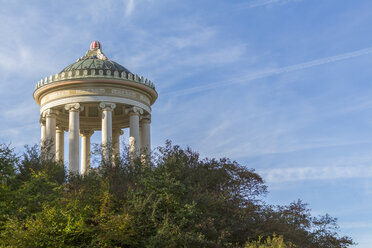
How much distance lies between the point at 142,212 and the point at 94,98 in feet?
76.3

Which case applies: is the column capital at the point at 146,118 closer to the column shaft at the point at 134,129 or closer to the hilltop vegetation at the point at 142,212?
the column shaft at the point at 134,129

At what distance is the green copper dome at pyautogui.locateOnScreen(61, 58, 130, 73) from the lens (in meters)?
55.0

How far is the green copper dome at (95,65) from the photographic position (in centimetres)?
5498

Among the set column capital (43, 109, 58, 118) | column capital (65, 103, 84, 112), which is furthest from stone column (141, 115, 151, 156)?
column capital (43, 109, 58, 118)

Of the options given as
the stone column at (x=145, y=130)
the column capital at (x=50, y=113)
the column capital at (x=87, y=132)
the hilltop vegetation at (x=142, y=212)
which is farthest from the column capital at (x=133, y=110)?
the hilltop vegetation at (x=142, y=212)

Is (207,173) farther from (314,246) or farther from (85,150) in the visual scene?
(85,150)

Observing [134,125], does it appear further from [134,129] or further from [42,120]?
[42,120]

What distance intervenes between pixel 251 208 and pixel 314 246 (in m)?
9.10

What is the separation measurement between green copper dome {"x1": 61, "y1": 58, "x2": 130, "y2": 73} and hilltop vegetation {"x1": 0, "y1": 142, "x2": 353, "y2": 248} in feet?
56.2

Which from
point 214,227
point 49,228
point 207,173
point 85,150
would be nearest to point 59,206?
point 49,228

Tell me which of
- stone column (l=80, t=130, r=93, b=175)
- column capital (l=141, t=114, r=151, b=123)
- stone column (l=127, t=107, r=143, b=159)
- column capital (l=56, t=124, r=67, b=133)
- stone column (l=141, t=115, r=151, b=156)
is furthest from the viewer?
stone column (l=80, t=130, r=93, b=175)

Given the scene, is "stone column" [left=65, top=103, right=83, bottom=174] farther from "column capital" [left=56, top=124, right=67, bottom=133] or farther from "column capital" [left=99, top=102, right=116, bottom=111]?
"column capital" [left=56, top=124, right=67, bottom=133]

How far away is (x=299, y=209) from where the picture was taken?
45.9 metres

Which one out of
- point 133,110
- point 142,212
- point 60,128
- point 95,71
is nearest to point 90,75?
point 95,71
